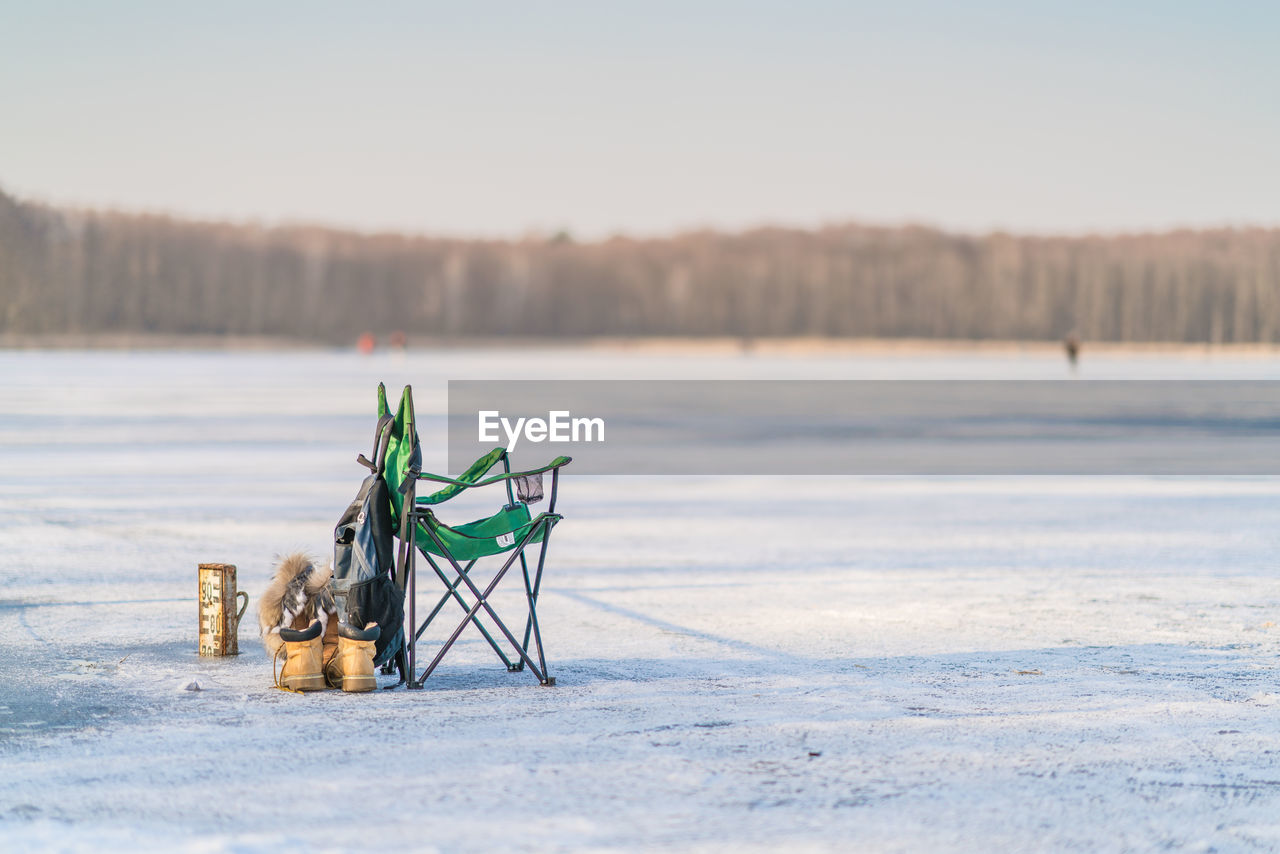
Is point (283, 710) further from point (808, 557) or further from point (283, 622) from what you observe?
point (808, 557)

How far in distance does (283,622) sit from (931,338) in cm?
17349

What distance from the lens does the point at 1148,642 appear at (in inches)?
263

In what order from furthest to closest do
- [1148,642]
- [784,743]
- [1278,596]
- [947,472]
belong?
[947,472] → [1278,596] → [1148,642] → [784,743]

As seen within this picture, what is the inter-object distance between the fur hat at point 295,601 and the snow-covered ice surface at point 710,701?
26 cm

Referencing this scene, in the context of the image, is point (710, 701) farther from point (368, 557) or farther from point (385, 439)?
point (385, 439)

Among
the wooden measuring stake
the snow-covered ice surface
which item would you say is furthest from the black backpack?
the wooden measuring stake

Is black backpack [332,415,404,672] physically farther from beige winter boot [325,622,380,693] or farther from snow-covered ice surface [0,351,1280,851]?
snow-covered ice surface [0,351,1280,851]

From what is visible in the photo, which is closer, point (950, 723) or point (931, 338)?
point (950, 723)

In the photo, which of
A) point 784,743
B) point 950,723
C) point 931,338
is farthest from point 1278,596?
point 931,338

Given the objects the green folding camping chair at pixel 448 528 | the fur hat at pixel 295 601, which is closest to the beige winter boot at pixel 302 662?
the fur hat at pixel 295 601

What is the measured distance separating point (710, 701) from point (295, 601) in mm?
1733

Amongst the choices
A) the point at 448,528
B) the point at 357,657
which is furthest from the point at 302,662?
the point at 448,528

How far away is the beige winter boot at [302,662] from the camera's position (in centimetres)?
554

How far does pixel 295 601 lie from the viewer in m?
5.72
